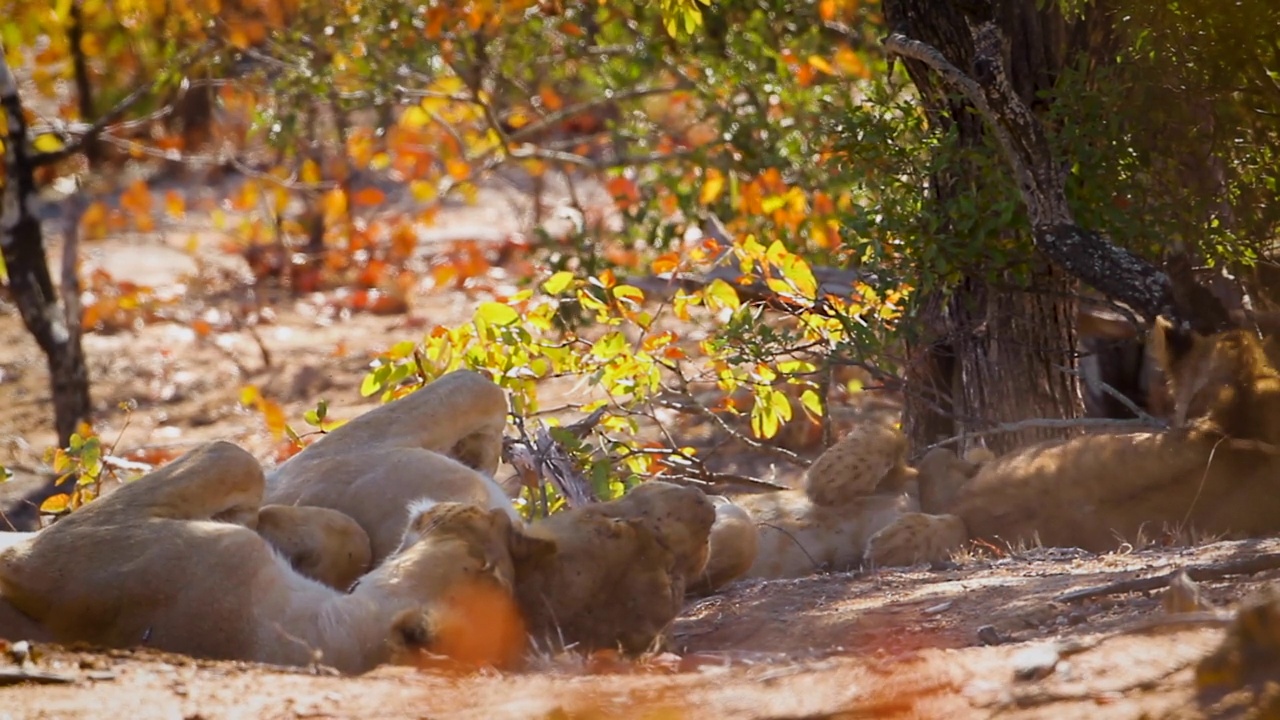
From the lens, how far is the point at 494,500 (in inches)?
164

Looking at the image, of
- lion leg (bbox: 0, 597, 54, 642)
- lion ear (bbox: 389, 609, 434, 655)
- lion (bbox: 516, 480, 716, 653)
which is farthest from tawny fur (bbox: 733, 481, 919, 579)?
lion leg (bbox: 0, 597, 54, 642)

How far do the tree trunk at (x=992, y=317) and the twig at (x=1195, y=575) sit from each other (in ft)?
5.25

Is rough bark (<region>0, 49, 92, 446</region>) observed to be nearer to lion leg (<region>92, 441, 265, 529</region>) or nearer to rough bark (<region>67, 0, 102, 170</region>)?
lion leg (<region>92, 441, 265, 529</region>)

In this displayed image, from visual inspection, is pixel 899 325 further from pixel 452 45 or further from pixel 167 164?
pixel 167 164

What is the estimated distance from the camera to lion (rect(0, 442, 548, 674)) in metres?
3.33

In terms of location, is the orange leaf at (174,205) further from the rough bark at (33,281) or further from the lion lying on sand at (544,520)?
the lion lying on sand at (544,520)

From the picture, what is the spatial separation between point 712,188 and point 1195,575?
17.8 ft

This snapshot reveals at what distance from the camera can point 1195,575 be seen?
140 inches

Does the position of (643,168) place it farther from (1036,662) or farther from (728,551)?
(1036,662)

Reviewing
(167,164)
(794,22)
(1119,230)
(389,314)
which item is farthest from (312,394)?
(1119,230)

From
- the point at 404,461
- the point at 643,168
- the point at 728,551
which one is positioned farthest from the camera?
the point at 643,168

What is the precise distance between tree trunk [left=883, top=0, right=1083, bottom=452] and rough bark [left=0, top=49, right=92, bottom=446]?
16.5 feet

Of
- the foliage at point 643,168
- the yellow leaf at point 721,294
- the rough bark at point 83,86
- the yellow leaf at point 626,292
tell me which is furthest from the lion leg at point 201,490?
the rough bark at point 83,86

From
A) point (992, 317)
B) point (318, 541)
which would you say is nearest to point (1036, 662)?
point (318, 541)
